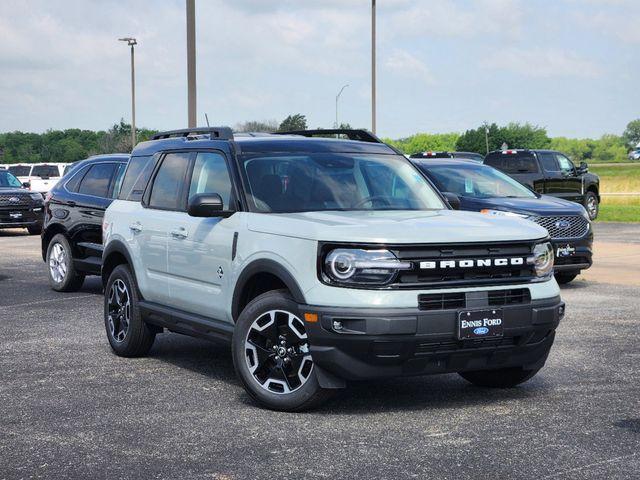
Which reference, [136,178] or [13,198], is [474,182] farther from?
[13,198]

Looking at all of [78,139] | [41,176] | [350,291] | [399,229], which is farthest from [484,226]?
[78,139]

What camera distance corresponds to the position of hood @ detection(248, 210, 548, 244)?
6.45 metres

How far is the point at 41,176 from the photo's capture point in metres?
41.2

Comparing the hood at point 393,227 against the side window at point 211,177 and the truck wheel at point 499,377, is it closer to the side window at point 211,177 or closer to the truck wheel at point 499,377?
the side window at point 211,177

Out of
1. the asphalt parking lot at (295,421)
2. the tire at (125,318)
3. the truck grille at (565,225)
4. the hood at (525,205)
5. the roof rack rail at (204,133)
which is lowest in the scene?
the asphalt parking lot at (295,421)

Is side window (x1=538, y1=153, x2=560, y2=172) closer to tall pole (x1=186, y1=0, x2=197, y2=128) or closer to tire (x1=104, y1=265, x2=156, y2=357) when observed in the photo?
tall pole (x1=186, y1=0, x2=197, y2=128)

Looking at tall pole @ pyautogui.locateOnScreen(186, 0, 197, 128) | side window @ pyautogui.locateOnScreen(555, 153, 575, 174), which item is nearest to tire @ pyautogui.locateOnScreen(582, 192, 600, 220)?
side window @ pyautogui.locateOnScreen(555, 153, 575, 174)

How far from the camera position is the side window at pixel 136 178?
893cm

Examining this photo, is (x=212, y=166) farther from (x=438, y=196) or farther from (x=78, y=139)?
(x=78, y=139)

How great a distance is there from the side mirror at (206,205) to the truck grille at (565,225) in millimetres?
7342

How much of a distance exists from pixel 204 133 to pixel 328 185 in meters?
1.35

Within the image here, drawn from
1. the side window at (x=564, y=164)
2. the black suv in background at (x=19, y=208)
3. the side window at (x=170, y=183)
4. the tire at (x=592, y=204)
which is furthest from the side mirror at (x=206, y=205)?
the tire at (x=592, y=204)

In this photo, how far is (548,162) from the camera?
1170 inches

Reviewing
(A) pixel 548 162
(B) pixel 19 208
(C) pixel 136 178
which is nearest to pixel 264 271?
(C) pixel 136 178
